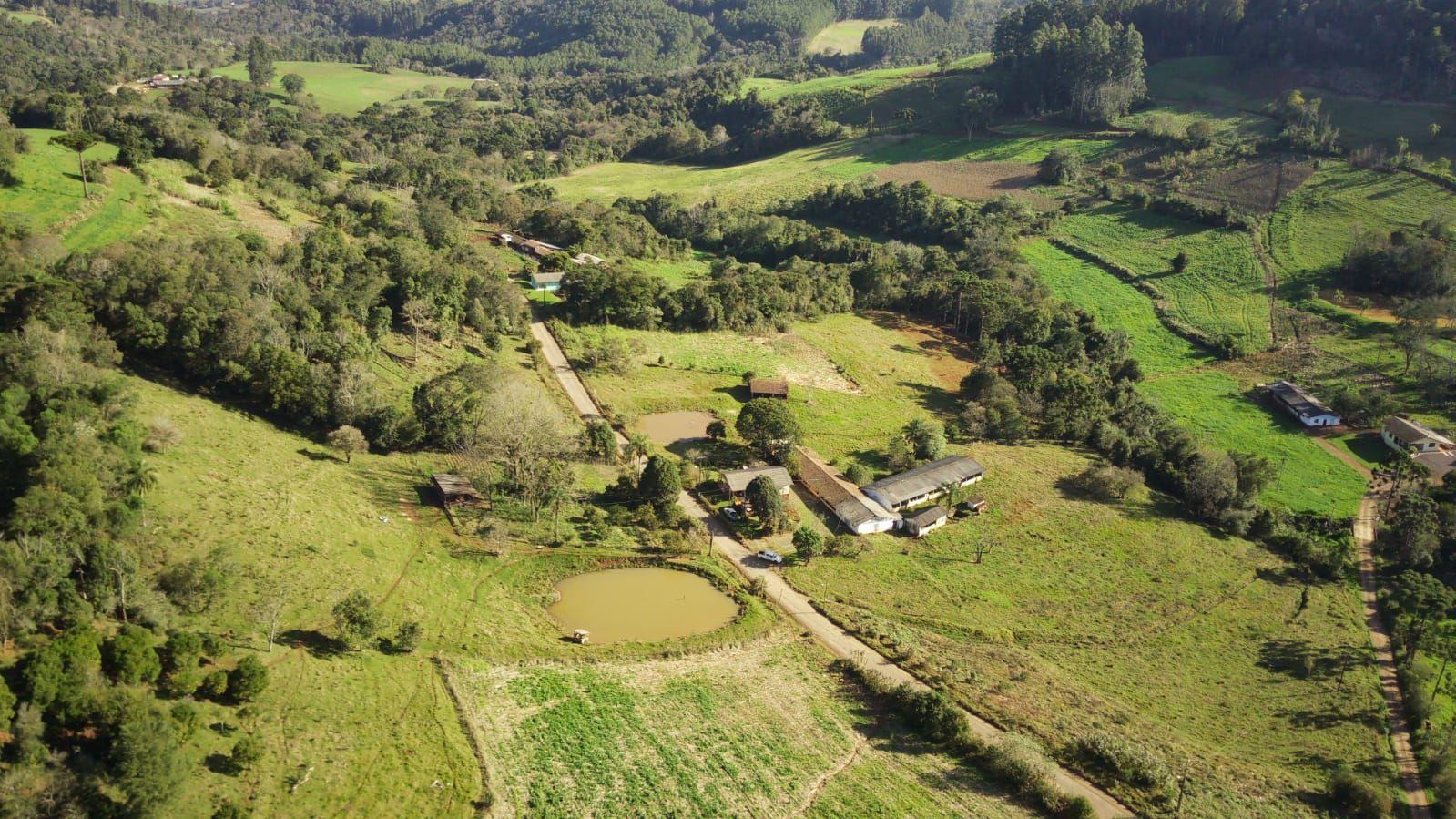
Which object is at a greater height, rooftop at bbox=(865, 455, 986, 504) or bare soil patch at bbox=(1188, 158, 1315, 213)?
bare soil patch at bbox=(1188, 158, 1315, 213)

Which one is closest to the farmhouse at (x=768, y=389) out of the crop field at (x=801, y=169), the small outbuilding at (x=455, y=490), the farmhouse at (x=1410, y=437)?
the small outbuilding at (x=455, y=490)

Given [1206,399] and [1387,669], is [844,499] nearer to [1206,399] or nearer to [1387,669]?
[1387,669]

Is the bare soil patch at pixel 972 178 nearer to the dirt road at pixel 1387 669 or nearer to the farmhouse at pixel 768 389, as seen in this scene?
the farmhouse at pixel 768 389

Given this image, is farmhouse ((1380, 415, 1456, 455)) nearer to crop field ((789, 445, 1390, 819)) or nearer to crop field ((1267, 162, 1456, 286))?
crop field ((789, 445, 1390, 819))

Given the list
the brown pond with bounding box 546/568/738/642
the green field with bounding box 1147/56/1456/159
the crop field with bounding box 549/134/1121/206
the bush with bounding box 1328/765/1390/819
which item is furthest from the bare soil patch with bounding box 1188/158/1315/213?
the brown pond with bounding box 546/568/738/642

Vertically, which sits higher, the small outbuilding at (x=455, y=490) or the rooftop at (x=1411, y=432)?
the small outbuilding at (x=455, y=490)

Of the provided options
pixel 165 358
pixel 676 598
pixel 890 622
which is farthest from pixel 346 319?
pixel 890 622

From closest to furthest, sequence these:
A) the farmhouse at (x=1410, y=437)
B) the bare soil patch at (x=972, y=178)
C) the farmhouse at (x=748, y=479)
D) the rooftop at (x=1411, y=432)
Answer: the farmhouse at (x=748, y=479) < the farmhouse at (x=1410, y=437) < the rooftop at (x=1411, y=432) < the bare soil patch at (x=972, y=178)
